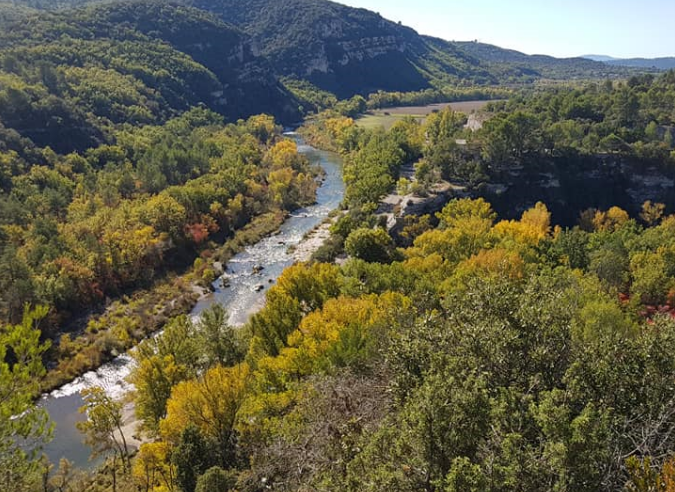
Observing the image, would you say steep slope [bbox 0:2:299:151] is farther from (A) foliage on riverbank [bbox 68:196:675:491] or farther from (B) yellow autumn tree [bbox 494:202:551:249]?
(B) yellow autumn tree [bbox 494:202:551:249]

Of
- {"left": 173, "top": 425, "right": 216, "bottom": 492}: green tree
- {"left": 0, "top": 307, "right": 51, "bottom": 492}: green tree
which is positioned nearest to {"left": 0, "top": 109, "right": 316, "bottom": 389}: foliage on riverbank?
{"left": 173, "top": 425, "right": 216, "bottom": 492}: green tree

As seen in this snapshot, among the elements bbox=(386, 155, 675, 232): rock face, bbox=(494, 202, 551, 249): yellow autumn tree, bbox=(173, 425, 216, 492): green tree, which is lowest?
bbox=(173, 425, 216, 492): green tree

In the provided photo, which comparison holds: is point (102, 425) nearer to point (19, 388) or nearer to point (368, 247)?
point (19, 388)

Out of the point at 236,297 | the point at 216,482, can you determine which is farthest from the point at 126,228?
the point at 216,482

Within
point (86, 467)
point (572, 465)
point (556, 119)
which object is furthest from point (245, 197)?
point (572, 465)

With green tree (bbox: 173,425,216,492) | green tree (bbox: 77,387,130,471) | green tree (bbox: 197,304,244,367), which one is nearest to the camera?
green tree (bbox: 173,425,216,492)

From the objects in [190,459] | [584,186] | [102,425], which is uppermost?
[584,186]

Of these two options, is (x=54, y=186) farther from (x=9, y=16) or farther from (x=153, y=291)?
(x=9, y=16)

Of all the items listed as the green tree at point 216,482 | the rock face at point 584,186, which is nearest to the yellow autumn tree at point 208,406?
the green tree at point 216,482
